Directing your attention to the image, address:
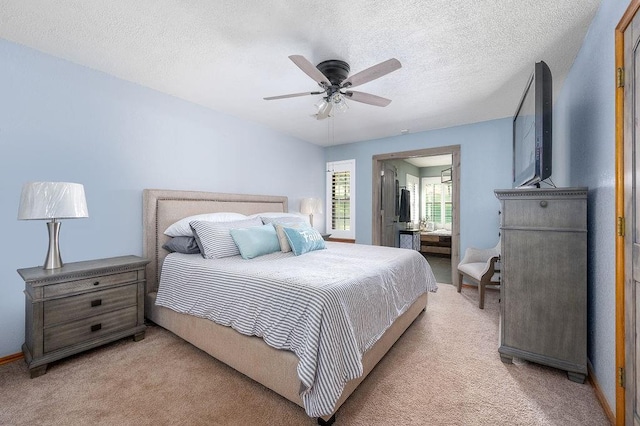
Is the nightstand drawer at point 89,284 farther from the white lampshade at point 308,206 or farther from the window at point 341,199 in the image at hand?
the window at point 341,199

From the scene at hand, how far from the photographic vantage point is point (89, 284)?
2119 mm

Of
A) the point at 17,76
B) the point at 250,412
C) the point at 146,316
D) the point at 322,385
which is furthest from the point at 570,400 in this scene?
the point at 17,76

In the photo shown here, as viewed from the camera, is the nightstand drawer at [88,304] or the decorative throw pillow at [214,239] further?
the decorative throw pillow at [214,239]

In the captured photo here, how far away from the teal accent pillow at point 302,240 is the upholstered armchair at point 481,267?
1.95 m

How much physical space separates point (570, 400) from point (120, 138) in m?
4.13

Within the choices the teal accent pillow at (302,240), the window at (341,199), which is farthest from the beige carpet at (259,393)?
the window at (341,199)

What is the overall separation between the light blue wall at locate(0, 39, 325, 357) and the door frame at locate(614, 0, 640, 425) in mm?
3621

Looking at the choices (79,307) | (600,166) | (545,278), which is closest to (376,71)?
(600,166)

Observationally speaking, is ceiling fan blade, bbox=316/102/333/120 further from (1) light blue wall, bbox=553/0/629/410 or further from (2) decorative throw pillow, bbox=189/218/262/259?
(1) light blue wall, bbox=553/0/629/410

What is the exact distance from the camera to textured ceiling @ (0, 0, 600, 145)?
171 cm

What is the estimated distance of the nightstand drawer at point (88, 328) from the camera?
6.39 feet

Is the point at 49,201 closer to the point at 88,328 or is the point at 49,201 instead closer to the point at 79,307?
the point at 79,307

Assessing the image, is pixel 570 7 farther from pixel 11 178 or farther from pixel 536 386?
pixel 11 178

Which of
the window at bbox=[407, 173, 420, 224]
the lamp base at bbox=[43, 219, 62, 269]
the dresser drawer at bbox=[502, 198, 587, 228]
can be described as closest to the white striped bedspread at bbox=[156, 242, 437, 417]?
the lamp base at bbox=[43, 219, 62, 269]
